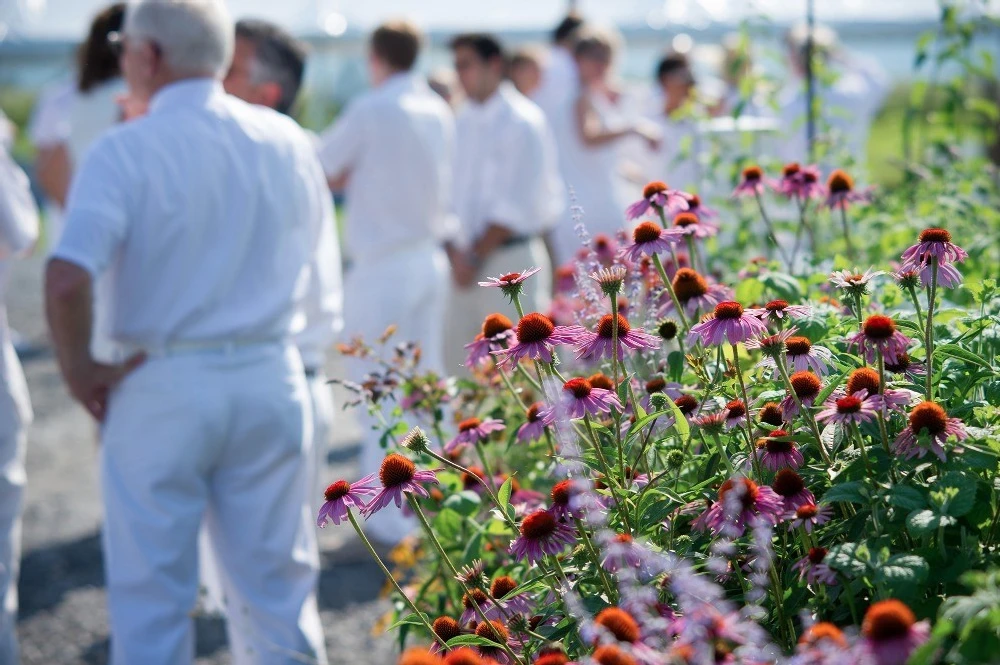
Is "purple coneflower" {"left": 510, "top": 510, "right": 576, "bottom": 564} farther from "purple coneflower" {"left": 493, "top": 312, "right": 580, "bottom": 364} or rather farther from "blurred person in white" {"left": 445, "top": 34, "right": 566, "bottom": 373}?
"blurred person in white" {"left": 445, "top": 34, "right": 566, "bottom": 373}

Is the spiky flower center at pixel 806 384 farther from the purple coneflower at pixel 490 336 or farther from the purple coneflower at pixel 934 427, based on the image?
the purple coneflower at pixel 490 336

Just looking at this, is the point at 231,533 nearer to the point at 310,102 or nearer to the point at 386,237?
the point at 386,237

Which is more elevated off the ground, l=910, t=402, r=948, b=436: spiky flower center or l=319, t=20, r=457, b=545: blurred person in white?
l=910, t=402, r=948, b=436: spiky flower center

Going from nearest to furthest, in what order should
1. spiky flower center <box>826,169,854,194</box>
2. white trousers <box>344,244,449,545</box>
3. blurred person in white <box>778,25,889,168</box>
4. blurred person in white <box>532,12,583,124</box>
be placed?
spiky flower center <box>826,169,854,194</box>, white trousers <box>344,244,449,545</box>, blurred person in white <box>778,25,889,168</box>, blurred person in white <box>532,12,583,124</box>

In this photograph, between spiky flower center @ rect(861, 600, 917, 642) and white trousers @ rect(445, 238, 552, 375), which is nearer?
spiky flower center @ rect(861, 600, 917, 642)

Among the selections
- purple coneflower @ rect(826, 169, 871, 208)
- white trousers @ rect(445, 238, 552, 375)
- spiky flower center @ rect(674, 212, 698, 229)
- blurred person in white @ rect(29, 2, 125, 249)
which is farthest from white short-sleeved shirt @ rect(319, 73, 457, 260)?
spiky flower center @ rect(674, 212, 698, 229)

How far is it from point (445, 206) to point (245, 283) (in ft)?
6.99

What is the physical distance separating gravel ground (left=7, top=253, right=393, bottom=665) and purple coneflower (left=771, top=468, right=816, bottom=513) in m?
2.69

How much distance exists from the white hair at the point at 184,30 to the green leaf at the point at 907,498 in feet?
6.63

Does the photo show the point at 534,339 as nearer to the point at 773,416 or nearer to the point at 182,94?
the point at 773,416

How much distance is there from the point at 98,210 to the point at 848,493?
182 cm

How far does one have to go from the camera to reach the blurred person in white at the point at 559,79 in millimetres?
6062

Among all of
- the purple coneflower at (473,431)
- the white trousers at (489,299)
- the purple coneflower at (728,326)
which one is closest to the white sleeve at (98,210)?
the purple coneflower at (473,431)

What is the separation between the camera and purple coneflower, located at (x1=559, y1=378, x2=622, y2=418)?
1411 mm
